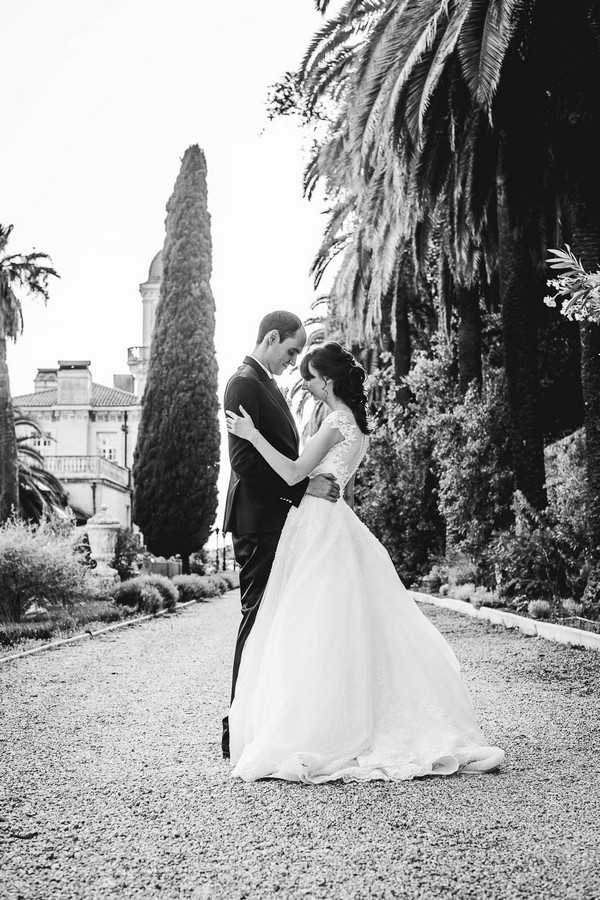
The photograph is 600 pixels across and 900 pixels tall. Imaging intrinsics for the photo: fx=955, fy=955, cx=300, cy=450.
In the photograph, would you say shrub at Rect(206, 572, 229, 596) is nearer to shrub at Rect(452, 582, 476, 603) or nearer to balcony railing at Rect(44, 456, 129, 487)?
shrub at Rect(452, 582, 476, 603)

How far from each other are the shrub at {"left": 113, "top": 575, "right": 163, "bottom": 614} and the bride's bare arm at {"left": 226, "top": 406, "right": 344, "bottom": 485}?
13.0 metres

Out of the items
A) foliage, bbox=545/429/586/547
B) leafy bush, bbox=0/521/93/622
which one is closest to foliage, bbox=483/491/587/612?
foliage, bbox=545/429/586/547

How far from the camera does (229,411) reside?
5141mm

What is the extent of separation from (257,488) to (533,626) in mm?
7445

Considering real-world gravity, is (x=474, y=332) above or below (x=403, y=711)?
above

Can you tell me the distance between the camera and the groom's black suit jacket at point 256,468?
16.7 feet

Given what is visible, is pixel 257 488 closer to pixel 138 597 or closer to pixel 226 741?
pixel 226 741

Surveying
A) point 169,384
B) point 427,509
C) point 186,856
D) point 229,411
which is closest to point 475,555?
point 427,509

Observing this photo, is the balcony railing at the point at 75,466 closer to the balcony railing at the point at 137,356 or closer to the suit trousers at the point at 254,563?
the balcony railing at the point at 137,356

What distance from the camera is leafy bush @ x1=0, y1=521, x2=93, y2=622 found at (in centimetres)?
1353

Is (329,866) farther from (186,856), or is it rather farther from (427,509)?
(427,509)

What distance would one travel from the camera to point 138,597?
17.8m

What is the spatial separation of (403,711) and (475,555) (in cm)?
1385

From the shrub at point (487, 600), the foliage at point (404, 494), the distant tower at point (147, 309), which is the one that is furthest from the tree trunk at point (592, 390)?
the distant tower at point (147, 309)
